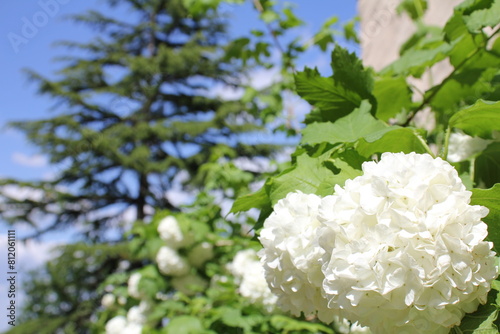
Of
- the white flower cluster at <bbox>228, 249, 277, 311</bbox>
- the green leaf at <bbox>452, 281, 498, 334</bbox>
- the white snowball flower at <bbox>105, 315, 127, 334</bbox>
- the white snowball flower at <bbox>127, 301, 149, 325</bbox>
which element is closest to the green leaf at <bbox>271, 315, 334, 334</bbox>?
the white flower cluster at <bbox>228, 249, 277, 311</bbox>

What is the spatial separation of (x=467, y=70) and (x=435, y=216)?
0.60 m

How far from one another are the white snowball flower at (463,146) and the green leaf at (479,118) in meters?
0.18

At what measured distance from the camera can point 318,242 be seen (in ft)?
1.80

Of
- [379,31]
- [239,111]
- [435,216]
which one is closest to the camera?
[435,216]

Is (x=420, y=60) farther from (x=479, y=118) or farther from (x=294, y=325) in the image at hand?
(x=294, y=325)

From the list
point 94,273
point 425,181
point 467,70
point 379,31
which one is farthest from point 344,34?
point 94,273

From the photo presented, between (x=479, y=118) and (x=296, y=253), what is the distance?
0.33m

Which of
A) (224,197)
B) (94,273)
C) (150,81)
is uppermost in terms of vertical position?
(224,197)

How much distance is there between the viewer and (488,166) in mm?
789

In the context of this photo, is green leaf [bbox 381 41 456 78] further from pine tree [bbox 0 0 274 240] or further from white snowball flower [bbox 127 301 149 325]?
pine tree [bbox 0 0 274 240]

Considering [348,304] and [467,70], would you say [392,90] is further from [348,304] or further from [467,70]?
[348,304]

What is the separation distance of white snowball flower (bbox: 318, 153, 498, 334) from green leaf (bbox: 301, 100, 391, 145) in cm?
16

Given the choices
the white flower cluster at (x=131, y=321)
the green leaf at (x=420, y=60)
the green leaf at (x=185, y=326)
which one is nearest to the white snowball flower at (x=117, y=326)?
the white flower cluster at (x=131, y=321)

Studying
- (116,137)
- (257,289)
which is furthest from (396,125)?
(116,137)
